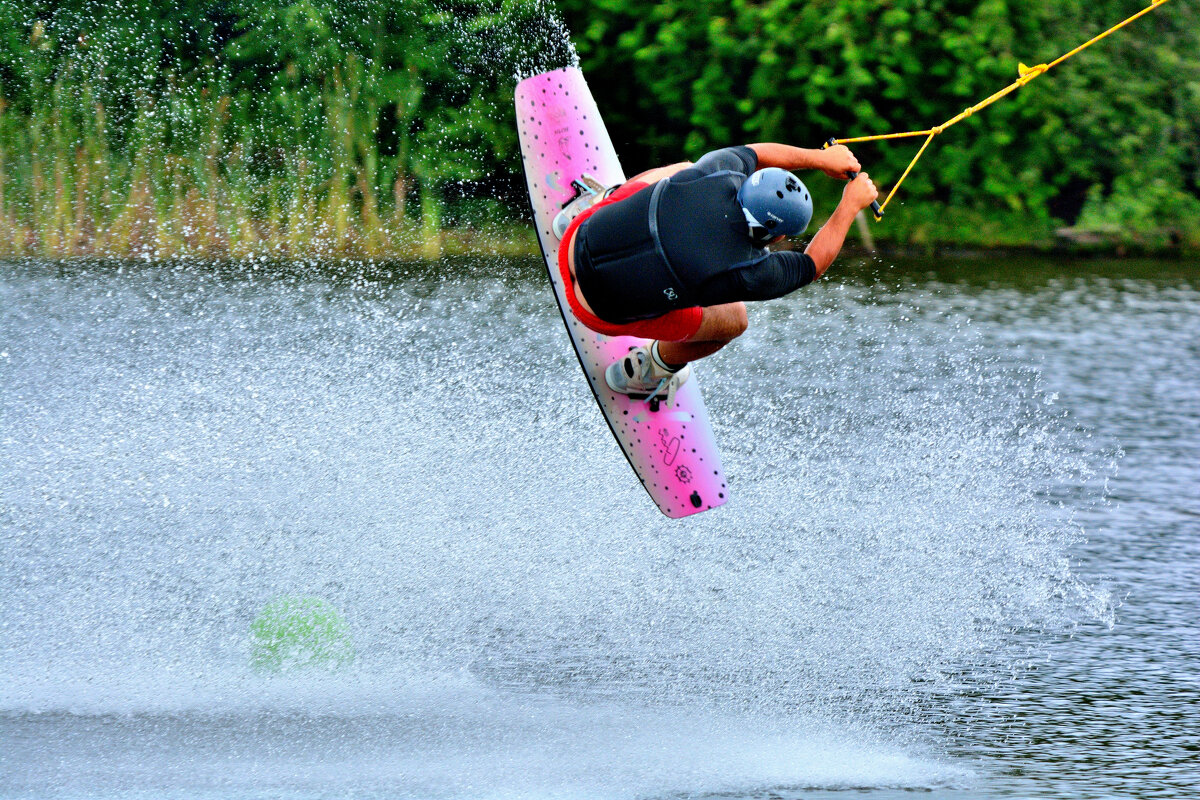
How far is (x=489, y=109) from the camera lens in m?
12.0

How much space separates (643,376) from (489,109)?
6.97 meters

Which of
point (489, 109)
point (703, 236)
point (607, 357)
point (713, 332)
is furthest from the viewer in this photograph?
point (489, 109)

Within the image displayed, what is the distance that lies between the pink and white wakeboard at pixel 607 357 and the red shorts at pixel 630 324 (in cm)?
74

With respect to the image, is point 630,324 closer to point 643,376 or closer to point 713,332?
point 713,332

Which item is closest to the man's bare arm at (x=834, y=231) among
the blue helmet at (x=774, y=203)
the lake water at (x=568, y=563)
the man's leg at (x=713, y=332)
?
the blue helmet at (x=774, y=203)

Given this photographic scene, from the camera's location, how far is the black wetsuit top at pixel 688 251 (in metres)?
4.30

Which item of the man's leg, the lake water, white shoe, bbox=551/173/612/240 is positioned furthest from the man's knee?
the lake water

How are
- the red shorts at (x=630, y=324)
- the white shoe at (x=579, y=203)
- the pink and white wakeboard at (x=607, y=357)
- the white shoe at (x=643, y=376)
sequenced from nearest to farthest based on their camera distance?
the red shorts at (x=630, y=324) → the white shoe at (x=643, y=376) → the white shoe at (x=579, y=203) → the pink and white wakeboard at (x=607, y=357)

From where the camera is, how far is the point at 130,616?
508 centimetres

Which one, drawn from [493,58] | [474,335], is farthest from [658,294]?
[493,58]

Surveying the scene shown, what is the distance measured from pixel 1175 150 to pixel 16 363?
30.5 feet

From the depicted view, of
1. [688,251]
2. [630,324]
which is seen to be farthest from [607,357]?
[688,251]

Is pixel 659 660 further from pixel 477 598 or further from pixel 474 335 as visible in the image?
pixel 474 335

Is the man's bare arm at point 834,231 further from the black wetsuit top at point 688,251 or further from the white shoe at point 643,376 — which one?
the white shoe at point 643,376
